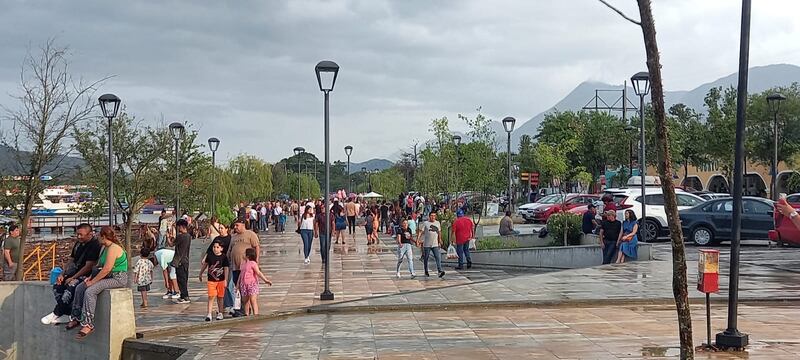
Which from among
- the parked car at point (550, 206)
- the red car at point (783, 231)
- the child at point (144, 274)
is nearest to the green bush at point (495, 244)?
the red car at point (783, 231)

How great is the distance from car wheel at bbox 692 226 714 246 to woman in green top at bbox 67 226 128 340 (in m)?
17.4

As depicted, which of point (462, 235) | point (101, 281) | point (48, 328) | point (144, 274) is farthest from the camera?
point (462, 235)

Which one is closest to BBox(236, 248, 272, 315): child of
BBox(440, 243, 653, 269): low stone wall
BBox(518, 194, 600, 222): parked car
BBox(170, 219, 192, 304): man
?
BBox(170, 219, 192, 304): man

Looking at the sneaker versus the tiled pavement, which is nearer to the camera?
the tiled pavement

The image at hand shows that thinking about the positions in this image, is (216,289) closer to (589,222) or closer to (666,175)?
(666,175)

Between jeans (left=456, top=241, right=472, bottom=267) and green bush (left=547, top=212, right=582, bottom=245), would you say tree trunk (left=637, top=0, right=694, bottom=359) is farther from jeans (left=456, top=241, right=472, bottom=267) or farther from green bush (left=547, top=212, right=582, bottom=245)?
green bush (left=547, top=212, right=582, bottom=245)

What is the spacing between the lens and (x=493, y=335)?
1038cm

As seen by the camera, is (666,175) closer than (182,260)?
Yes

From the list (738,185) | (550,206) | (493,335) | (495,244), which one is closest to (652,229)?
(495,244)

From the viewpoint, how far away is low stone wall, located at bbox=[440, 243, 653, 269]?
2028 centimetres

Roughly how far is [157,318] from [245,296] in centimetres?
172

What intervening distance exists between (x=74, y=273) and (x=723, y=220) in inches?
707

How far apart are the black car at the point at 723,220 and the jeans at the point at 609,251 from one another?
17.4 feet

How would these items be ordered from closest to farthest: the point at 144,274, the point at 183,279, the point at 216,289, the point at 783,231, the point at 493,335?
the point at 493,335 < the point at 216,289 < the point at 144,274 < the point at 183,279 < the point at 783,231
